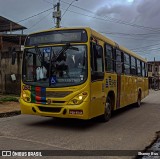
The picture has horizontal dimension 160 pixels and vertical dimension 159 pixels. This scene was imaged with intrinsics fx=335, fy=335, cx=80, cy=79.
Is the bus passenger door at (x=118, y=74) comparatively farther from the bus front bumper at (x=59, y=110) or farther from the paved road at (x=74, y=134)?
the bus front bumper at (x=59, y=110)

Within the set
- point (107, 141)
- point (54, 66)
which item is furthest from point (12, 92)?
point (107, 141)

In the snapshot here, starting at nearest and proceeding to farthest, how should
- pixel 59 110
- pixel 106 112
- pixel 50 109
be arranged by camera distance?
1. pixel 59 110
2. pixel 50 109
3. pixel 106 112

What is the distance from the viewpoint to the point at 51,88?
390 inches

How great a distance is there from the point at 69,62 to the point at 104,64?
1792 mm

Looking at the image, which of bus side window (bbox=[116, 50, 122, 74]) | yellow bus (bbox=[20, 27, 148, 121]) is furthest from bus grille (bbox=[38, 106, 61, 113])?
bus side window (bbox=[116, 50, 122, 74])

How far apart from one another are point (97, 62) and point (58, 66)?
1.33 m

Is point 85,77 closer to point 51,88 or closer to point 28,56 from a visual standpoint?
point 51,88

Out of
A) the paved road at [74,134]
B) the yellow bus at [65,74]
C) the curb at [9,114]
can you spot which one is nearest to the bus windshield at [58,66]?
the yellow bus at [65,74]

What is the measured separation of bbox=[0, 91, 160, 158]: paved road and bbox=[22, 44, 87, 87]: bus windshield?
142 cm

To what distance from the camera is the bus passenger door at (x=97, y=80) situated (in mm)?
10039

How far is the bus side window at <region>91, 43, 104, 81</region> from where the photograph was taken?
10.1m

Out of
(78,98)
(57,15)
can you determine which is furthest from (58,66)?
(57,15)

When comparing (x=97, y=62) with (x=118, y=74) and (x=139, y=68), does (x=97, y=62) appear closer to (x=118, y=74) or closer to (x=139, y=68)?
(x=118, y=74)

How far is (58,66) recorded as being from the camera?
10000 mm
